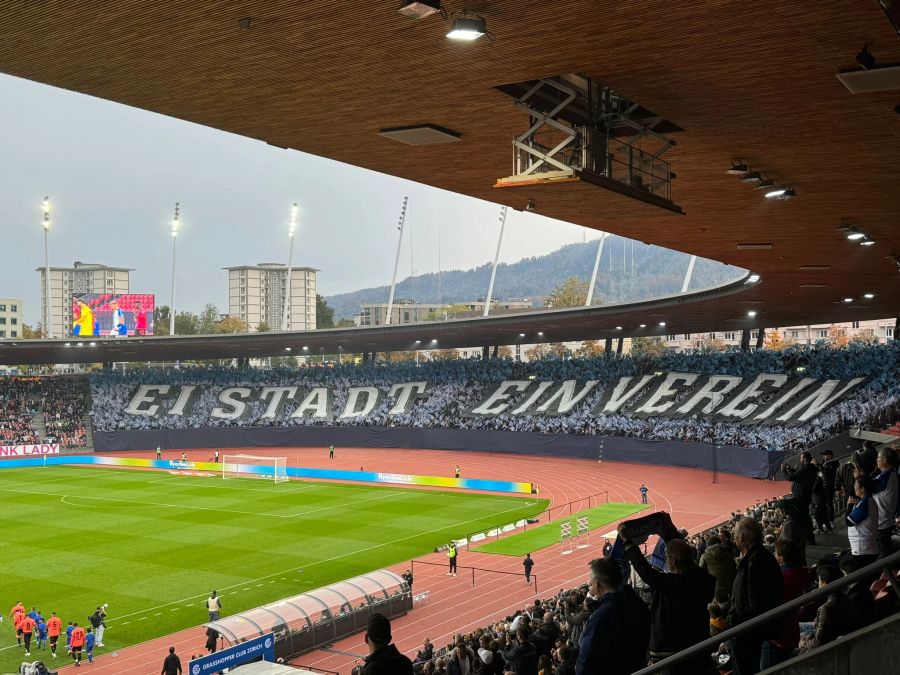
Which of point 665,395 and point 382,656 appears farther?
point 665,395

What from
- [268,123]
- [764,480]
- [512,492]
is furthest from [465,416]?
[268,123]

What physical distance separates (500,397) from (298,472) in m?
16.9

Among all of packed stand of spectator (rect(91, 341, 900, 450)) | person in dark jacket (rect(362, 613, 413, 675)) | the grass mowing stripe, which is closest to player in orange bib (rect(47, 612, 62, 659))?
the grass mowing stripe

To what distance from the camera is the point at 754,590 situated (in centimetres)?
637

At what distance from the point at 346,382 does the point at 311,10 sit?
6508cm

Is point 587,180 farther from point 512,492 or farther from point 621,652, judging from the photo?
point 512,492

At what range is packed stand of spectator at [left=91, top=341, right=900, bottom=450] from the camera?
43.3m

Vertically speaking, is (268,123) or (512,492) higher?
(268,123)

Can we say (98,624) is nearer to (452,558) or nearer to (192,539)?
(452,558)

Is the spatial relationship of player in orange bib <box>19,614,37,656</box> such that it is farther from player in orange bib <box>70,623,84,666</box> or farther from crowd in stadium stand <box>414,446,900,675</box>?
crowd in stadium stand <box>414,446,900,675</box>

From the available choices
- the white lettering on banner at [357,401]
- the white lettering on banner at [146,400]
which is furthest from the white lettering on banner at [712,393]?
the white lettering on banner at [146,400]

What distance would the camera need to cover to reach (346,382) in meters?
71.5

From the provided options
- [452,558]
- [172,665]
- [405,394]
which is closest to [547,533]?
[452,558]

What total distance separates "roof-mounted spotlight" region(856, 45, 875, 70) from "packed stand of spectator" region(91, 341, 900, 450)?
91.4 feet
